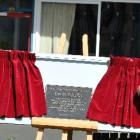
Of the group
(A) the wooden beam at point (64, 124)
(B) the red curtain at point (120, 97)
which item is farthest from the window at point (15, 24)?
(A) the wooden beam at point (64, 124)

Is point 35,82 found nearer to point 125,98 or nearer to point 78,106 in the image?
point 78,106

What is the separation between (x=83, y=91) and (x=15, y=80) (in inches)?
53.4

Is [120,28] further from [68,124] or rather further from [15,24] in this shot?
[68,124]

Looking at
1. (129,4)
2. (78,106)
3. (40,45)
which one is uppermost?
(129,4)

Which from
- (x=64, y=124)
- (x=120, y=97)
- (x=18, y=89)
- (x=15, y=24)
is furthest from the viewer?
(x=15, y=24)

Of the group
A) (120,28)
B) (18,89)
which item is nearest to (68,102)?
(18,89)

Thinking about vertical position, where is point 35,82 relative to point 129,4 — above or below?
below

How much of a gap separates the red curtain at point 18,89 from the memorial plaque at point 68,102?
17 cm

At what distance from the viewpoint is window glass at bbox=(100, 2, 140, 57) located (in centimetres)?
1492

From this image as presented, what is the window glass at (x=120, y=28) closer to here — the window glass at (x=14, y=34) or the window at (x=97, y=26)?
the window at (x=97, y=26)

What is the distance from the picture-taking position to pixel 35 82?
44.1ft

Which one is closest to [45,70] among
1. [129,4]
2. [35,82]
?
[35,82]

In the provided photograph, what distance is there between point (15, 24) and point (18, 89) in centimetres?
267

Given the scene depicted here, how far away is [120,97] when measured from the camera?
13.0 metres
